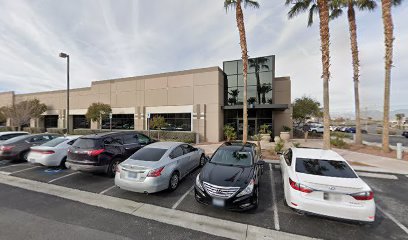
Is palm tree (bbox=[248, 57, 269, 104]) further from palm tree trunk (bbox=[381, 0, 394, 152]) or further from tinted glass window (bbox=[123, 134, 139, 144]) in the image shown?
tinted glass window (bbox=[123, 134, 139, 144])

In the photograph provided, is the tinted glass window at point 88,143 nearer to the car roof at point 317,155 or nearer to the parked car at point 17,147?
the parked car at point 17,147

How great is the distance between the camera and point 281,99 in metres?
19.9

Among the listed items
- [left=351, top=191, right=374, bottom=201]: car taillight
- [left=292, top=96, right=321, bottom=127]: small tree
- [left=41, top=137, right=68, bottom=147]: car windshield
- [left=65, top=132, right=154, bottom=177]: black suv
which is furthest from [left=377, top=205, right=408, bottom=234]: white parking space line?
[left=292, top=96, right=321, bottom=127]: small tree

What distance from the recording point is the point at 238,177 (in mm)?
4633

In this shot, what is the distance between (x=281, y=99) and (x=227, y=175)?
57.2ft

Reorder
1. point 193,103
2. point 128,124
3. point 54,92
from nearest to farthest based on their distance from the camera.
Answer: point 193,103, point 128,124, point 54,92

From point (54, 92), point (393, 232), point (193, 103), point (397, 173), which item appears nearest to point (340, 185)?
point (393, 232)

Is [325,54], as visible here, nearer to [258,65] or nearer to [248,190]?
[258,65]

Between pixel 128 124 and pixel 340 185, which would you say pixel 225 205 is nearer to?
pixel 340 185

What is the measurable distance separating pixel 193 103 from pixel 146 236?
50.4 ft

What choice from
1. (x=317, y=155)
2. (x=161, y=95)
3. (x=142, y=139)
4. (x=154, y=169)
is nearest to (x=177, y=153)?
(x=154, y=169)

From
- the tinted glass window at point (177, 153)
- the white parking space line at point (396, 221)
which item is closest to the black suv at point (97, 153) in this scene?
the tinted glass window at point (177, 153)

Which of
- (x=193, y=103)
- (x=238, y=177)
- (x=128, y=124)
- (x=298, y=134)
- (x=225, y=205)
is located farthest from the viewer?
(x=298, y=134)

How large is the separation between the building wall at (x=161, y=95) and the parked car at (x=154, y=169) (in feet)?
36.6
